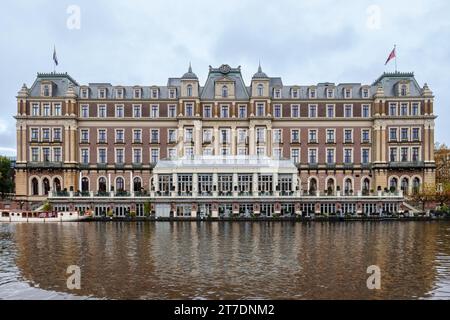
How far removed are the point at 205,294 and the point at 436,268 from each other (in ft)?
41.6

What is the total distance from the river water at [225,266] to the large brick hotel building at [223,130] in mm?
40316

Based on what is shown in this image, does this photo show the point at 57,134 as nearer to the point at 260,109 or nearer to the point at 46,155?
the point at 46,155

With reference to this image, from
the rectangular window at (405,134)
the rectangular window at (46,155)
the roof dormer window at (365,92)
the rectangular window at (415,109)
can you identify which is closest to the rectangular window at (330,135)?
the roof dormer window at (365,92)

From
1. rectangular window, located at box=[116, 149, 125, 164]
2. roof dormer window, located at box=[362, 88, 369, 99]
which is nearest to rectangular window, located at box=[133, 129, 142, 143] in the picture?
rectangular window, located at box=[116, 149, 125, 164]

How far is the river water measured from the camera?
17.9 meters

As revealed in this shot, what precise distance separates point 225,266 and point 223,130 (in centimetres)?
5563

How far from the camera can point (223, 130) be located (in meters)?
77.8

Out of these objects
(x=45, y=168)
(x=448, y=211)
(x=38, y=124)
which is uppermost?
(x=38, y=124)

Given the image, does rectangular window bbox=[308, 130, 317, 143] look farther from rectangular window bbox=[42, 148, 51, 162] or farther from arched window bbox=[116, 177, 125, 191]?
rectangular window bbox=[42, 148, 51, 162]
